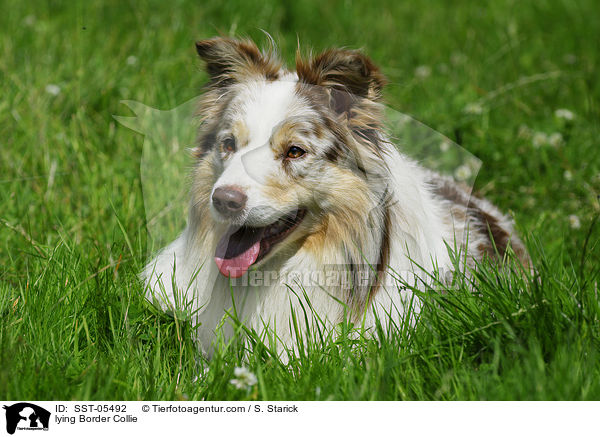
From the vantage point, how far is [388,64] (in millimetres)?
6340

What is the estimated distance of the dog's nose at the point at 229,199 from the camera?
255 cm

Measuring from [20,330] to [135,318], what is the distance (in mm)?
484

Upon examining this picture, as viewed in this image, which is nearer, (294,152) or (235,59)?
(294,152)

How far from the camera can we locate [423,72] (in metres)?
6.18

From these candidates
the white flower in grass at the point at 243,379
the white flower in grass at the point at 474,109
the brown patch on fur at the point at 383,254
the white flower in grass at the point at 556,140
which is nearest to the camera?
the white flower in grass at the point at 243,379

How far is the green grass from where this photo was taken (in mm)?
2412

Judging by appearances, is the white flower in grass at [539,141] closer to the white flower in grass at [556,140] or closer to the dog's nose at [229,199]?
the white flower in grass at [556,140]

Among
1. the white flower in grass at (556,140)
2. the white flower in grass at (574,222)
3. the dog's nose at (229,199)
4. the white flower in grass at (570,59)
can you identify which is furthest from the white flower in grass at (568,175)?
the dog's nose at (229,199)

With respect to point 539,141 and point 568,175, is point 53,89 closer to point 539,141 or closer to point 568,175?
point 539,141

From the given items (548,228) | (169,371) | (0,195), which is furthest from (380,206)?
(0,195)

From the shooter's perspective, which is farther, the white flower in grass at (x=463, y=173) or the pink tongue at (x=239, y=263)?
the white flower in grass at (x=463, y=173)

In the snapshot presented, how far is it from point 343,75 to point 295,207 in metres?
0.60
